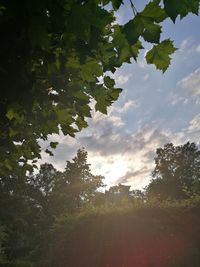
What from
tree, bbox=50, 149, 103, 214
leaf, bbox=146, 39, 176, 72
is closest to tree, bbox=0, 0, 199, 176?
leaf, bbox=146, 39, 176, 72

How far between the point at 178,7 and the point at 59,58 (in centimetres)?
208

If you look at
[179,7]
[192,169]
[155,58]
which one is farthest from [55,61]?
[192,169]

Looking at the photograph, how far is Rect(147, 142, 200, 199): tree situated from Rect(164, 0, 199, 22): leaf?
212 ft

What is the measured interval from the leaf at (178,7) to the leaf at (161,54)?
0.64 m

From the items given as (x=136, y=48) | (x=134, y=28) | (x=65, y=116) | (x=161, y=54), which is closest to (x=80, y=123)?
(x=65, y=116)

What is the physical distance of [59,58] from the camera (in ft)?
13.2

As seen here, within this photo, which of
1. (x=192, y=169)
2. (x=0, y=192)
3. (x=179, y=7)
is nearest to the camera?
(x=179, y=7)

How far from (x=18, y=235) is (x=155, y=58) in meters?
51.9

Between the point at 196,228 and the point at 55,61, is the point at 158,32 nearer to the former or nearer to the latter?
the point at 55,61

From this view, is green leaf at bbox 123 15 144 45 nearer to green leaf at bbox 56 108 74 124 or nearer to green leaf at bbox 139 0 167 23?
green leaf at bbox 139 0 167 23

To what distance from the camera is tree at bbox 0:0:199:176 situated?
2498 millimetres

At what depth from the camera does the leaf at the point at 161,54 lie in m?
2.94

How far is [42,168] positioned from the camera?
79375 millimetres

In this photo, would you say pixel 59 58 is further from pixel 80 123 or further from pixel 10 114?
pixel 80 123
